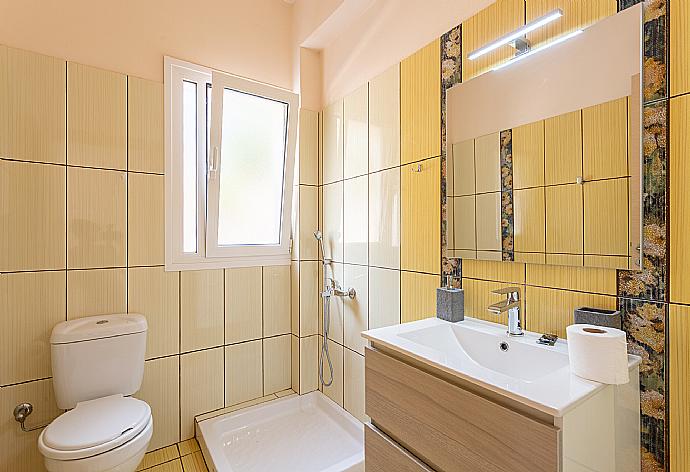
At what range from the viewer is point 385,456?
125 cm

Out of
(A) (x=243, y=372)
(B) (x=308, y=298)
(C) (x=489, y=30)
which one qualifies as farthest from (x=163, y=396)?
(C) (x=489, y=30)

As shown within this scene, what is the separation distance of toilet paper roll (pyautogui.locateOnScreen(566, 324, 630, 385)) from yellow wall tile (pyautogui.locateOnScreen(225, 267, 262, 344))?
1.91 m

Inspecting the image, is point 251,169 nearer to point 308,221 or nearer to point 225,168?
point 225,168

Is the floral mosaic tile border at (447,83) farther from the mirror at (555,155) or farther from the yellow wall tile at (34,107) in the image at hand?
the yellow wall tile at (34,107)

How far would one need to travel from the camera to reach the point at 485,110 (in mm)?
1430

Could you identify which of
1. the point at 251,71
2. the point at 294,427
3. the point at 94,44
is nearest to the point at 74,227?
the point at 94,44

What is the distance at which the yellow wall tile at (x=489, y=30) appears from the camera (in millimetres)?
1336

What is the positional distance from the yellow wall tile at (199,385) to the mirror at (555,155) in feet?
5.27

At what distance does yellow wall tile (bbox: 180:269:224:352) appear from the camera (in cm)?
217

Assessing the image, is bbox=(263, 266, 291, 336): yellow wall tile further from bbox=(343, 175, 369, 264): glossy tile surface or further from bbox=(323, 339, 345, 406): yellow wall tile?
bbox=(343, 175, 369, 264): glossy tile surface

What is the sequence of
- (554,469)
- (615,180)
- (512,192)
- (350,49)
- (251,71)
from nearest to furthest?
(554,469) → (615,180) → (512,192) → (350,49) → (251,71)

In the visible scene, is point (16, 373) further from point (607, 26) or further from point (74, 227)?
point (607, 26)

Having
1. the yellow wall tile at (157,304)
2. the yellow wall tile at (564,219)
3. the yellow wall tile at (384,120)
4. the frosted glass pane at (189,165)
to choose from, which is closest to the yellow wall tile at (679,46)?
the yellow wall tile at (564,219)

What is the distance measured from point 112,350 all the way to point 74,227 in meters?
0.65
